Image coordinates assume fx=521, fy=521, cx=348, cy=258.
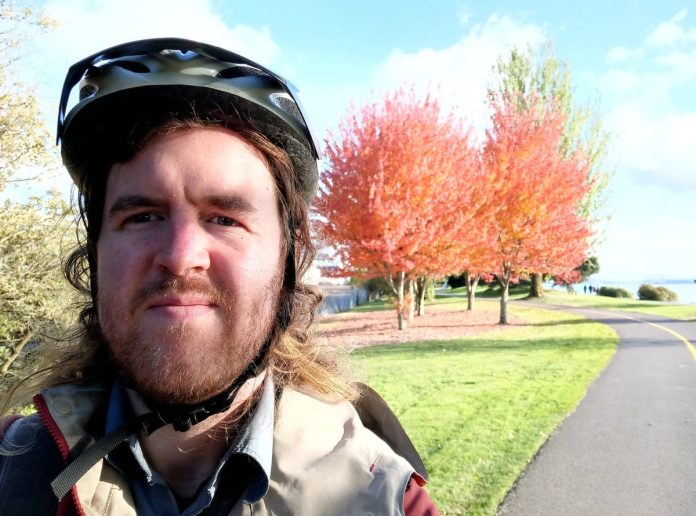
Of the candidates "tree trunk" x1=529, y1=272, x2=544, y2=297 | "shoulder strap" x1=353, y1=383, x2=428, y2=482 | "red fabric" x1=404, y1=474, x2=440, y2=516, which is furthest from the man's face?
"tree trunk" x1=529, y1=272, x2=544, y2=297

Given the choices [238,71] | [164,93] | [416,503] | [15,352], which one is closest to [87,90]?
[164,93]

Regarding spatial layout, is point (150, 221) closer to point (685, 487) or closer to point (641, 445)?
point (685, 487)

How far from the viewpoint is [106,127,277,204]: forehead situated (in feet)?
4.92

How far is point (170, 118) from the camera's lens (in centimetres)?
159

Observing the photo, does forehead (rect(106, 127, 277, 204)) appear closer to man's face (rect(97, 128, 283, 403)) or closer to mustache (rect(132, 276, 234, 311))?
man's face (rect(97, 128, 283, 403))

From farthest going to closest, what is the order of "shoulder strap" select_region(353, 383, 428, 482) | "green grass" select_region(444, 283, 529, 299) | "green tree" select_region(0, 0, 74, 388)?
"green grass" select_region(444, 283, 529, 299) → "green tree" select_region(0, 0, 74, 388) → "shoulder strap" select_region(353, 383, 428, 482)

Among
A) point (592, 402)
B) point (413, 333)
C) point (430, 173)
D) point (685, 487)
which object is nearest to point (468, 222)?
point (430, 173)

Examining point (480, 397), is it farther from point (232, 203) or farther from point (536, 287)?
point (536, 287)

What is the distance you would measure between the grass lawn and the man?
3.70 ft

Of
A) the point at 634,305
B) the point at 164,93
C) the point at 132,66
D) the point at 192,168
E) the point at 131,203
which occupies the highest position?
the point at 132,66

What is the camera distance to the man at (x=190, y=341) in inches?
54.6

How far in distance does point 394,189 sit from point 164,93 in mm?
12311

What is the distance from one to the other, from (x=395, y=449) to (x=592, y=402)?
23.4ft

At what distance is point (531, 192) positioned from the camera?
17.1 metres
